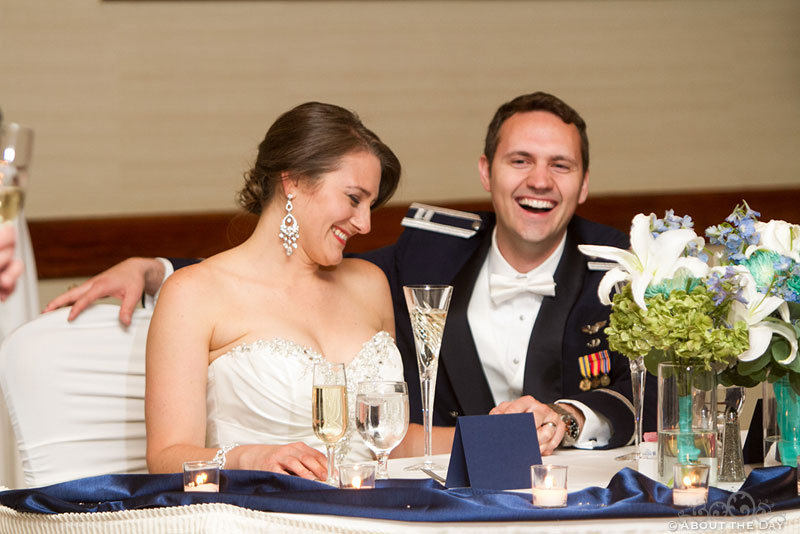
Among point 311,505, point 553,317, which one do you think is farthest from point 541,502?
point 553,317

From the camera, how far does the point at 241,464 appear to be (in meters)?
1.77

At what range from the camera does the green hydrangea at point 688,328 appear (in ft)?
4.98

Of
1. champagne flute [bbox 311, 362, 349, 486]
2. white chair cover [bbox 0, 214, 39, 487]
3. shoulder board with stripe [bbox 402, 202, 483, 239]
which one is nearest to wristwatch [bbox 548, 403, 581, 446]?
champagne flute [bbox 311, 362, 349, 486]

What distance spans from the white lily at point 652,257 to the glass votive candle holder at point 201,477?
0.64m

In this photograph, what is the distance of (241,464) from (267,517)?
1.41ft

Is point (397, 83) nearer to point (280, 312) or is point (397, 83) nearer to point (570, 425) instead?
point (280, 312)

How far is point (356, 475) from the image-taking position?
143 centimetres

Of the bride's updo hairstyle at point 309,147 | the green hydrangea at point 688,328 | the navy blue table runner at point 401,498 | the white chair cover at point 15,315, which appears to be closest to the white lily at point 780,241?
the green hydrangea at point 688,328

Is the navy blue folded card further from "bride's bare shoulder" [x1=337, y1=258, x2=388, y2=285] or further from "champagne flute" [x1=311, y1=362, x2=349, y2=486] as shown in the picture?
"bride's bare shoulder" [x1=337, y1=258, x2=388, y2=285]

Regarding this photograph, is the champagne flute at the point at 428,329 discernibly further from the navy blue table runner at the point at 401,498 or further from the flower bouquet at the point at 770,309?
the flower bouquet at the point at 770,309

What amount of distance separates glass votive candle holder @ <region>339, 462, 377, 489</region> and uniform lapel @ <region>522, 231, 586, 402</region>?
1266 millimetres

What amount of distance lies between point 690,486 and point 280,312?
116 centimetres

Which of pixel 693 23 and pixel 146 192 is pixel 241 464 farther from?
pixel 693 23

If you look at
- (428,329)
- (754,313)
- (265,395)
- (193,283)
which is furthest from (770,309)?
(193,283)
